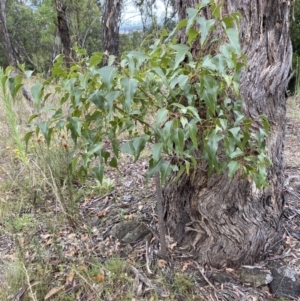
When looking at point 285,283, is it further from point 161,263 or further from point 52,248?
point 52,248

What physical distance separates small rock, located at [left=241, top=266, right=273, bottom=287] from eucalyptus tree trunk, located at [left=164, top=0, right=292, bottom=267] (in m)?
0.04

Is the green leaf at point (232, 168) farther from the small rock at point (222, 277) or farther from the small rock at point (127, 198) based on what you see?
the small rock at point (127, 198)

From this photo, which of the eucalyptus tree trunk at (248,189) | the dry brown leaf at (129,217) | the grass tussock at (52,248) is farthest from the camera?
the dry brown leaf at (129,217)

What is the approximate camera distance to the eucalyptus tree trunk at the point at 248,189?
1.35 metres

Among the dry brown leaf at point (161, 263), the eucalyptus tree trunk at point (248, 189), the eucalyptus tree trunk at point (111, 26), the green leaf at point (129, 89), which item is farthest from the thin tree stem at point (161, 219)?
the eucalyptus tree trunk at point (111, 26)

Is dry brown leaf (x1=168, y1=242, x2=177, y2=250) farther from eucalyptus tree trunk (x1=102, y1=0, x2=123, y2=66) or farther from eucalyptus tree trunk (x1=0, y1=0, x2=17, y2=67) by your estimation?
eucalyptus tree trunk (x1=0, y1=0, x2=17, y2=67)

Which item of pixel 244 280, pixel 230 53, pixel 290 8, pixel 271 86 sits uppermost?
pixel 290 8

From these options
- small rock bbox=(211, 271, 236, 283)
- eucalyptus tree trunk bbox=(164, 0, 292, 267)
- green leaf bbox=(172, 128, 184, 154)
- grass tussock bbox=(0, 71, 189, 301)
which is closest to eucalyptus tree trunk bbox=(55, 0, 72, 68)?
grass tussock bbox=(0, 71, 189, 301)

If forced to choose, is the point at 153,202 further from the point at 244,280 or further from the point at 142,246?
the point at 244,280

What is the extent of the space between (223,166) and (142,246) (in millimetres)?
748

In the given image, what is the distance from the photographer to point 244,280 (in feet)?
4.97

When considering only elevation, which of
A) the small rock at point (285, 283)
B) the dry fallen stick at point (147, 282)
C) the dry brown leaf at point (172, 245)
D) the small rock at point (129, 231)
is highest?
the small rock at point (129, 231)

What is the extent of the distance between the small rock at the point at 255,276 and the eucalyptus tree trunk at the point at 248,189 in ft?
0.14

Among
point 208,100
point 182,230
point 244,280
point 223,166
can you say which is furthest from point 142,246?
point 208,100
